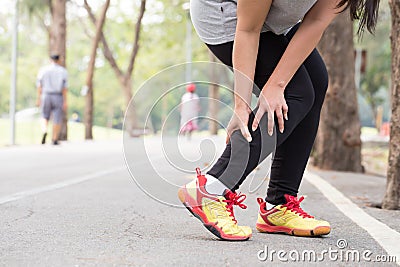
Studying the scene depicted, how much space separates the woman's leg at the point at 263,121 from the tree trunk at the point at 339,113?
293 inches

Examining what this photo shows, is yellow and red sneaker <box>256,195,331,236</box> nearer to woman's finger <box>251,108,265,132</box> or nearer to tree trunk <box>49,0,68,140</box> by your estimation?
woman's finger <box>251,108,265,132</box>

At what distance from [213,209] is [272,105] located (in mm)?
563

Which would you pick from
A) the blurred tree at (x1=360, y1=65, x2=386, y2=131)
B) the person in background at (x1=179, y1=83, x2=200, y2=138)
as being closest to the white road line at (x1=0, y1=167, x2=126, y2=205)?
the person in background at (x1=179, y1=83, x2=200, y2=138)

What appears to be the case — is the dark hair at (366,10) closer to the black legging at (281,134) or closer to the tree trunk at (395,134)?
the black legging at (281,134)

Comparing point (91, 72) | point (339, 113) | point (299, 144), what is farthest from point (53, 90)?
point (299, 144)

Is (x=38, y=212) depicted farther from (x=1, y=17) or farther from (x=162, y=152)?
(x=1, y=17)

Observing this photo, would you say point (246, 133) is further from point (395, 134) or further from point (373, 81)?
point (373, 81)

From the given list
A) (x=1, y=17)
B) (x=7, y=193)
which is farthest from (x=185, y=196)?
(x=1, y=17)

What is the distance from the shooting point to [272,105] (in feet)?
12.2

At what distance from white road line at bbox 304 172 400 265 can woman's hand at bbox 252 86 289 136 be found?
74 cm

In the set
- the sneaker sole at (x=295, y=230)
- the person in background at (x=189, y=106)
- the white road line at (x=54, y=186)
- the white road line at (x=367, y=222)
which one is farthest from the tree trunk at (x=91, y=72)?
the sneaker sole at (x=295, y=230)

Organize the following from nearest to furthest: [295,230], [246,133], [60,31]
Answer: [246,133]
[295,230]
[60,31]

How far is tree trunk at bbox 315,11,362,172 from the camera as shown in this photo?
11188mm

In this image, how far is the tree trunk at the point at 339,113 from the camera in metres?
11.2
